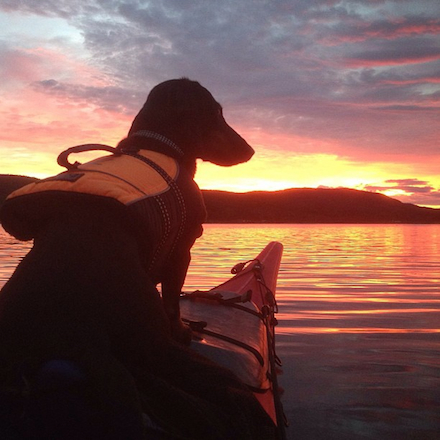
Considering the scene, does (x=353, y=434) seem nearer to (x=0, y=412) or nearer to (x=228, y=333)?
(x=228, y=333)

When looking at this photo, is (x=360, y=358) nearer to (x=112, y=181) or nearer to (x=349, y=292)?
(x=112, y=181)

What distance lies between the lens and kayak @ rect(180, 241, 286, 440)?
2.70m

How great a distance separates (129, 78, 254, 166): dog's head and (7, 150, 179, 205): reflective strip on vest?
0.53 meters

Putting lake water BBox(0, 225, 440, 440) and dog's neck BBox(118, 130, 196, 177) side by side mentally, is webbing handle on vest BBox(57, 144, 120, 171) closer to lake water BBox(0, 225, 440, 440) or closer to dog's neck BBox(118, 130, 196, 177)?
dog's neck BBox(118, 130, 196, 177)

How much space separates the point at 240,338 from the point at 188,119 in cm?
136

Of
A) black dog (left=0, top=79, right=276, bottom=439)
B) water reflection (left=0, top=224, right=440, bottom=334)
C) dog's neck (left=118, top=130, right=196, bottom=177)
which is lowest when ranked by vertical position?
water reflection (left=0, top=224, right=440, bottom=334)

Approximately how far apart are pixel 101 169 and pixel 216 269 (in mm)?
10701

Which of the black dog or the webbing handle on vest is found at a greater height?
the webbing handle on vest

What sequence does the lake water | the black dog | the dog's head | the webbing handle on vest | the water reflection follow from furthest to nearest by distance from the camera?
the water reflection → the lake water → the dog's head → the webbing handle on vest → the black dog

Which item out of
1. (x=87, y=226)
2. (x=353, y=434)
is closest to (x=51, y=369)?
(x=87, y=226)

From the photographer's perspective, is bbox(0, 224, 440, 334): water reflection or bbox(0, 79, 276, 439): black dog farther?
bbox(0, 224, 440, 334): water reflection

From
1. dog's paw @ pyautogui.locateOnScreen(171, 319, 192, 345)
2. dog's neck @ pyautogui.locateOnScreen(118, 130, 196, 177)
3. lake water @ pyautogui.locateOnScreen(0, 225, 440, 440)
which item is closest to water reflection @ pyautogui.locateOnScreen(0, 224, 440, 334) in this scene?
lake water @ pyautogui.locateOnScreen(0, 225, 440, 440)

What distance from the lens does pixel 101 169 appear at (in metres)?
1.99

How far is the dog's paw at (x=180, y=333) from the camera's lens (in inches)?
106
